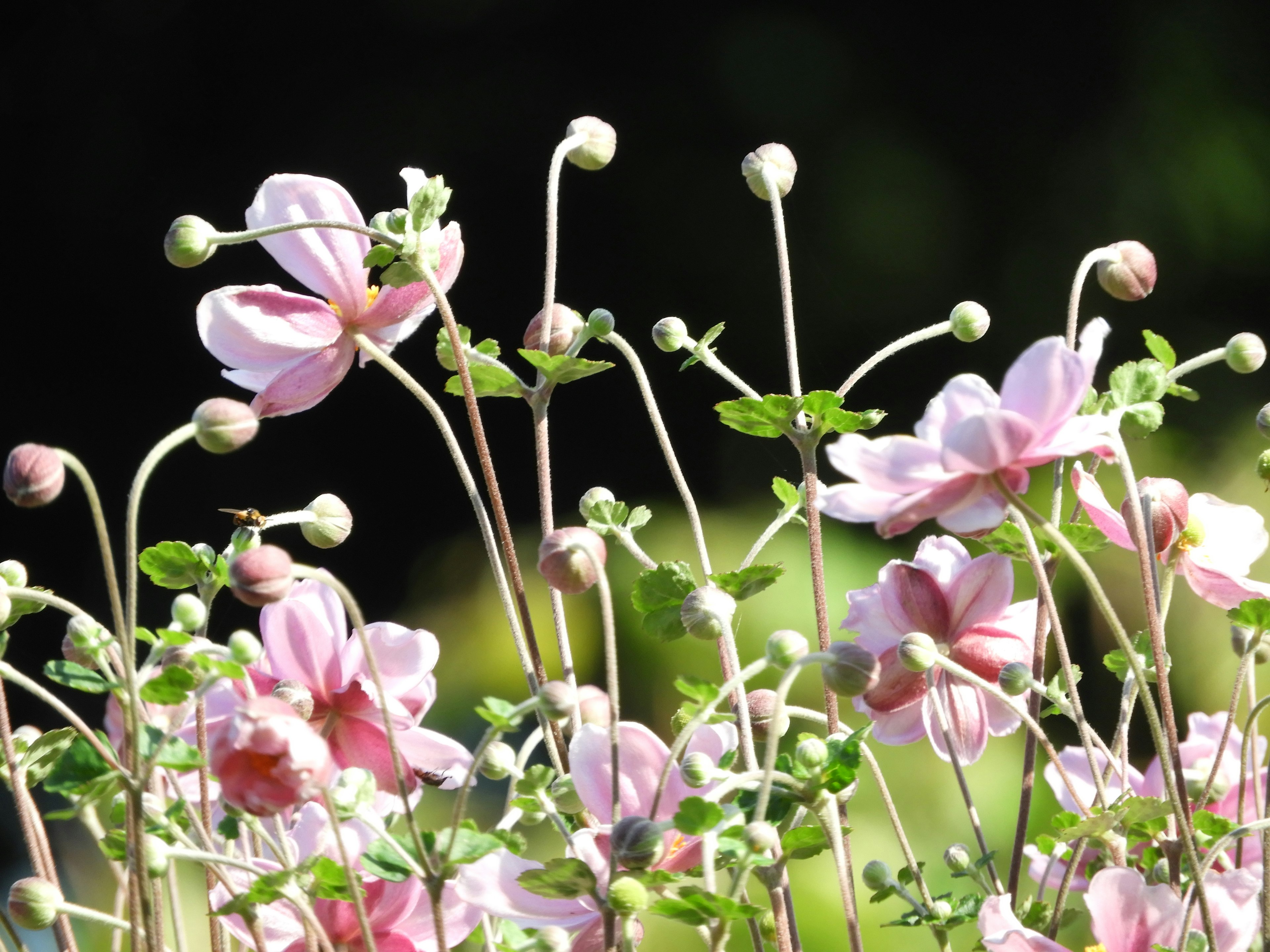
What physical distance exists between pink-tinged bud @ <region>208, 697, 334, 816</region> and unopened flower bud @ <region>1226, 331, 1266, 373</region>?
0.34 m

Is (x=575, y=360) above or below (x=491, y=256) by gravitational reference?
below

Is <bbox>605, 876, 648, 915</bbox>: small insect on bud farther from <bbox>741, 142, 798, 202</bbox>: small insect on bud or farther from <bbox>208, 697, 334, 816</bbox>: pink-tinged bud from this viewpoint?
<bbox>741, 142, 798, 202</bbox>: small insect on bud

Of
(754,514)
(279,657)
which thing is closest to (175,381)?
(754,514)

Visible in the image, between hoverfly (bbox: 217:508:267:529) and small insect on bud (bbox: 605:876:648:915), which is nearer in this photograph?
small insect on bud (bbox: 605:876:648:915)

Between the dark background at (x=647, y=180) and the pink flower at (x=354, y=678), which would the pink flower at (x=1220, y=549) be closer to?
the pink flower at (x=354, y=678)

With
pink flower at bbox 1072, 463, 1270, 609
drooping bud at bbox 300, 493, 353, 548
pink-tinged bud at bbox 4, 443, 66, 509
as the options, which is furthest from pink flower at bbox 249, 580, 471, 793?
pink flower at bbox 1072, 463, 1270, 609

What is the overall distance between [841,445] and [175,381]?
6.36ft

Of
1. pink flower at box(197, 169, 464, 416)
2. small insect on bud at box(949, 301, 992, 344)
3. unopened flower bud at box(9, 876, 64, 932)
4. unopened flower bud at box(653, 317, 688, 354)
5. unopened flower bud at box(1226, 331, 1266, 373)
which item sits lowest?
unopened flower bud at box(9, 876, 64, 932)

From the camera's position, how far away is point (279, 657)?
432 mm

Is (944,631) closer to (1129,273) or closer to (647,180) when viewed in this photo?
(1129,273)

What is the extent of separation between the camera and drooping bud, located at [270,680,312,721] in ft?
1.26

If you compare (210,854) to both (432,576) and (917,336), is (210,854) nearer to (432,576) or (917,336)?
(917,336)

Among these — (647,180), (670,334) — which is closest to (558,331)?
(670,334)

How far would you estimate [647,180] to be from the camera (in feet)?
6.36
